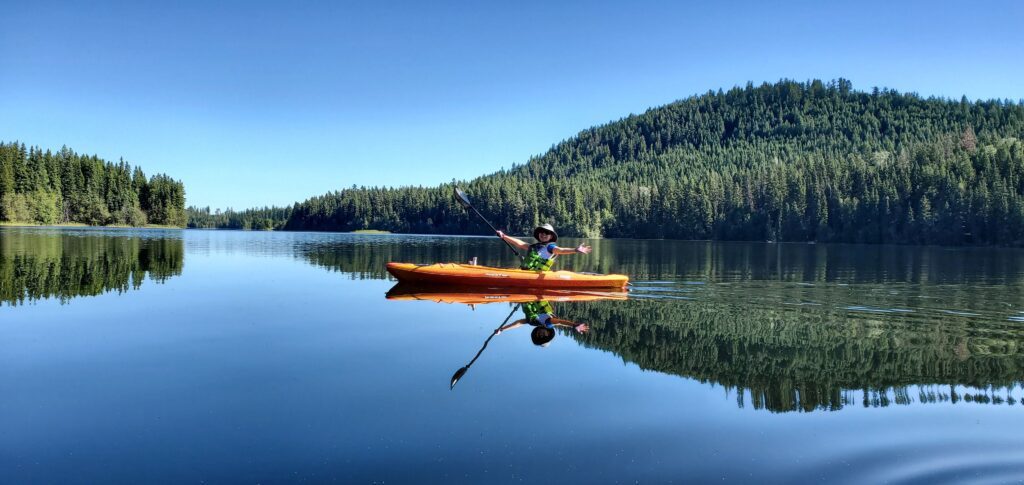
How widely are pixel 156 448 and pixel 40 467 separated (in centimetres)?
104

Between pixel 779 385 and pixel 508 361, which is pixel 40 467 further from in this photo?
pixel 779 385

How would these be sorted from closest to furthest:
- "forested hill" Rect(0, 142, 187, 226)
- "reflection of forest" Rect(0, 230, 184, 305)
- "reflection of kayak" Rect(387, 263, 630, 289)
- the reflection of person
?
the reflection of person, "reflection of forest" Rect(0, 230, 184, 305), "reflection of kayak" Rect(387, 263, 630, 289), "forested hill" Rect(0, 142, 187, 226)

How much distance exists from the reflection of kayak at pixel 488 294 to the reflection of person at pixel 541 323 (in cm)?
182

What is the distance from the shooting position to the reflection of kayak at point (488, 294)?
71.1ft

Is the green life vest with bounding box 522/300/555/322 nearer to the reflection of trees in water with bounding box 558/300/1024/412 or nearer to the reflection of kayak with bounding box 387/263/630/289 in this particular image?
the reflection of trees in water with bounding box 558/300/1024/412

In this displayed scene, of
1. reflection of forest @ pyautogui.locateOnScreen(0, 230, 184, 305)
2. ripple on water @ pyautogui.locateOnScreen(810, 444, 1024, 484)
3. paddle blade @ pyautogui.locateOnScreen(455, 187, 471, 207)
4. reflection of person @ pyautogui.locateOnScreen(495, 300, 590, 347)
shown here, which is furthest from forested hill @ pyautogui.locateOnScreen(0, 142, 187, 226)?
ripple on water @ pyautogui.locateOnScreen(810, 444, 1024, 484)

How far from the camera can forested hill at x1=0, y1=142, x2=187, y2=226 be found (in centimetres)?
10987

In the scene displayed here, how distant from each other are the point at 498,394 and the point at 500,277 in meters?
13.4

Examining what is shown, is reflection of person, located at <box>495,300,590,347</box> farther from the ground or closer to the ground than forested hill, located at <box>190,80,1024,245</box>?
closer to the ground

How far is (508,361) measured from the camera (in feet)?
39.9

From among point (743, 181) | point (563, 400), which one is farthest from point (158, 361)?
point (743, 181)

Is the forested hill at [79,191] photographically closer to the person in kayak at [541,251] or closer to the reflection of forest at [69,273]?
the reflection of forest at [69,273]

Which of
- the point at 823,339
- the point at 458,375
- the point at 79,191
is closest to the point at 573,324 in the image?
the point at 823,339

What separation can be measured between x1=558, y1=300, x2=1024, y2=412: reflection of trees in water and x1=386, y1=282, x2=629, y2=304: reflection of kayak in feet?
10.0
